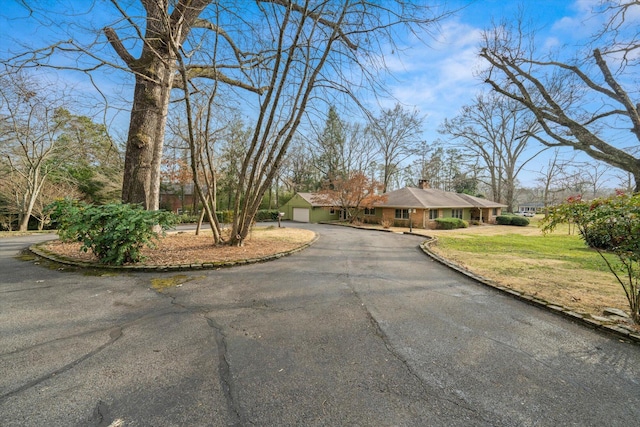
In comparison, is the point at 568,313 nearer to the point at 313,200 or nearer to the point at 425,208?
the point at 425,208

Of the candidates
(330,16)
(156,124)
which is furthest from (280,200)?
(330,16)

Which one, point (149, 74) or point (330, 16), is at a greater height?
point (330, 16)

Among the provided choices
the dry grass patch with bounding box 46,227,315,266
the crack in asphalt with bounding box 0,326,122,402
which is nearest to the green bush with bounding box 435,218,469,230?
the dry grass patch with bounding box 46,227,315,266

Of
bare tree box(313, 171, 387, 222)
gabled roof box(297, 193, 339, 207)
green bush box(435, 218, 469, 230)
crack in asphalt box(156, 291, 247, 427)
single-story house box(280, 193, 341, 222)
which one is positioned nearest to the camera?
crack in asphalt box(156, 291, 247, 427)

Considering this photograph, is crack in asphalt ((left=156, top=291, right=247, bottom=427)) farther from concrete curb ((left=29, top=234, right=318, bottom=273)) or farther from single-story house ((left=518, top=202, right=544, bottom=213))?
single-story house ((left=518, top=202, right=544, bottom=213))

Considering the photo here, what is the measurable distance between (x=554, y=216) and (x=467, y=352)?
311 cm

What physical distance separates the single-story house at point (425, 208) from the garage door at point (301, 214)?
6544mm

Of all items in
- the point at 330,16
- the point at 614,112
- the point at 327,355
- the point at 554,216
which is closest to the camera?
the point at 327,355

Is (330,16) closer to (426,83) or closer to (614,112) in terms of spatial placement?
(426,83)

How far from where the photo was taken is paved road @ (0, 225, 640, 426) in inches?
74.7

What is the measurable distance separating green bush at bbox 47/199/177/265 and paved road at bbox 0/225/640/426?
4.13ft

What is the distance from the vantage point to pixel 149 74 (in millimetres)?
7996

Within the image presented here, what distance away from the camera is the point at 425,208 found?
2152cm

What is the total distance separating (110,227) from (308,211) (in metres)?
22.4
